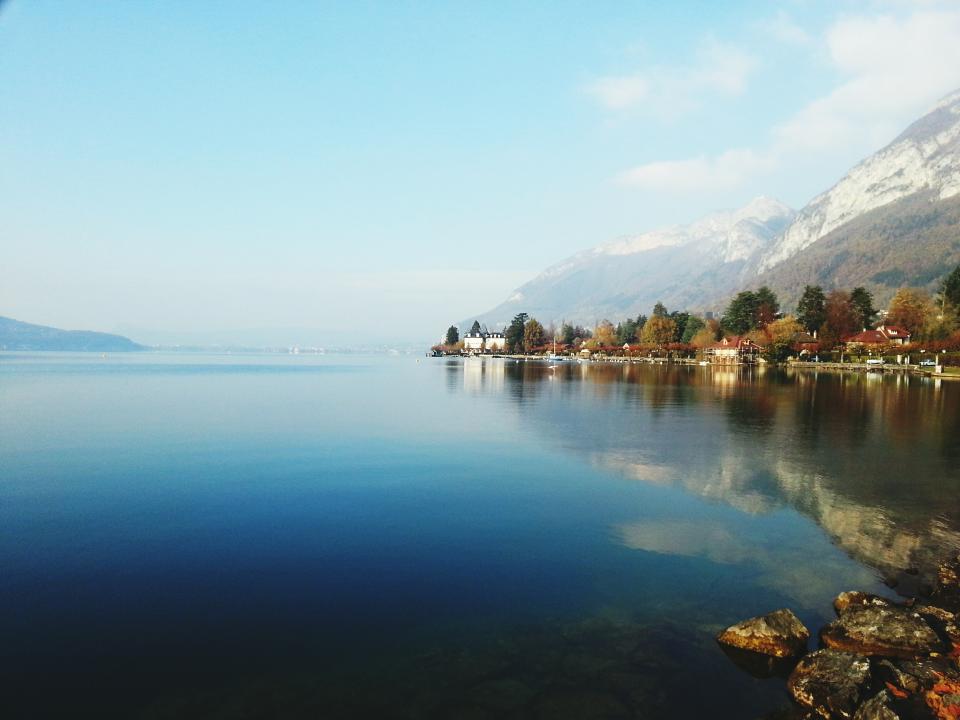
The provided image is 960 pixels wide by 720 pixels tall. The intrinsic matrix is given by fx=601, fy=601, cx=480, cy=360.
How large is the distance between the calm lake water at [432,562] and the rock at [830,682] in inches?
18.2

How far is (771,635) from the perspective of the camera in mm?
10906

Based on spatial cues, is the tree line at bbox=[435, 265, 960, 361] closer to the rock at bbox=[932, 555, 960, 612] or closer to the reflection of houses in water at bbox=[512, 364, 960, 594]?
the reflection of houses in water at bbox=[512, 364, 960, 594]

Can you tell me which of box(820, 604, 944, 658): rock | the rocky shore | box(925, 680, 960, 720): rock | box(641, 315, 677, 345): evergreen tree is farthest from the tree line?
box(925, 680, 960, 720): rock

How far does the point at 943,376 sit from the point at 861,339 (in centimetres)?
5207

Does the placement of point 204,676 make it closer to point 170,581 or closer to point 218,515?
point 170,581

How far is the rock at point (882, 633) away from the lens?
10.5 m

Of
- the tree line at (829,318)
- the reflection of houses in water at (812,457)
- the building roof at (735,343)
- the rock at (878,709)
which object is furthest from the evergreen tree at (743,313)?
the rock at (878,709)

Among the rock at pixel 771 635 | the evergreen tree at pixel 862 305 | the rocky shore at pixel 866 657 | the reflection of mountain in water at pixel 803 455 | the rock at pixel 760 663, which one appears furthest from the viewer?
the evergreen tree at pixel 862 305

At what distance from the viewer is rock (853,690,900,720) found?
26.9ft

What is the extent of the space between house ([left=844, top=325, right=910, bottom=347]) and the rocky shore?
152 metres

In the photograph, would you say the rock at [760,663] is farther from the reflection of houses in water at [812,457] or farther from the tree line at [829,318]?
the tree line at [829,318]

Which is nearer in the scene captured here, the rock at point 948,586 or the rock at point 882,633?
the rock at point 882,633

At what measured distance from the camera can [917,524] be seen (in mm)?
18547

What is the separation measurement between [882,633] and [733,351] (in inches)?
6576
